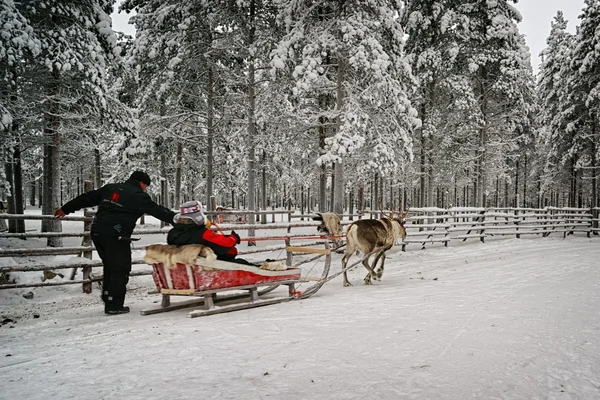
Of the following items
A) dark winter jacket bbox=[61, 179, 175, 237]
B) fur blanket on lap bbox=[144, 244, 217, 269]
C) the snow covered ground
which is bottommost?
the snow covered ground

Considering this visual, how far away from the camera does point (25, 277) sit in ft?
24.6

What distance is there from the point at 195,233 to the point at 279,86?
10.7 meters

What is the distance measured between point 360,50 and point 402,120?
3.50 metres

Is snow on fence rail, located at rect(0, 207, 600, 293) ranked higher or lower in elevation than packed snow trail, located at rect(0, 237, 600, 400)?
higher

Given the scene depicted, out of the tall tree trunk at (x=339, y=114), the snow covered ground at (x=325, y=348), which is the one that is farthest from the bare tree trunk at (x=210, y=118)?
the snow covered ground at (x=325, y=348)

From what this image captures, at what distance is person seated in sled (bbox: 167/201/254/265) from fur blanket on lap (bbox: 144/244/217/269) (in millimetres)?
129

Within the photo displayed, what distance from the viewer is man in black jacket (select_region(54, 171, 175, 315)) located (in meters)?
5.55

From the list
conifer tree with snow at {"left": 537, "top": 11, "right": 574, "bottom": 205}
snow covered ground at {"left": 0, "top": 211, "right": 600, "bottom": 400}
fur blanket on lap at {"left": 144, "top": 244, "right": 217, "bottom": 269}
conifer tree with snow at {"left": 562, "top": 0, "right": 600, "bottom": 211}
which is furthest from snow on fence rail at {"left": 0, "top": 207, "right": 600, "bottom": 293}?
conifer tree with snow at {"left": 537, "top": 11, "right": 574, "bottom": 205}

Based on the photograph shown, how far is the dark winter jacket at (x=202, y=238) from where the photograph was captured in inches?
213

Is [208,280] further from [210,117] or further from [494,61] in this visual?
[494,61]

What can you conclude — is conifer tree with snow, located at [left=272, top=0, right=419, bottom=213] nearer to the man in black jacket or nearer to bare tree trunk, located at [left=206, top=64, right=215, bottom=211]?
bare tree trunk, located at [left=206, top=64, right=215, bottom=211]

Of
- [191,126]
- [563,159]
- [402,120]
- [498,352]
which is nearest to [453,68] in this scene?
[402,120]

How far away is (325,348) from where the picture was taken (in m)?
3.92

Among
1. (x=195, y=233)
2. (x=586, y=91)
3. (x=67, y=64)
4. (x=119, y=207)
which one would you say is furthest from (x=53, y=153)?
(x=586, y=91)
